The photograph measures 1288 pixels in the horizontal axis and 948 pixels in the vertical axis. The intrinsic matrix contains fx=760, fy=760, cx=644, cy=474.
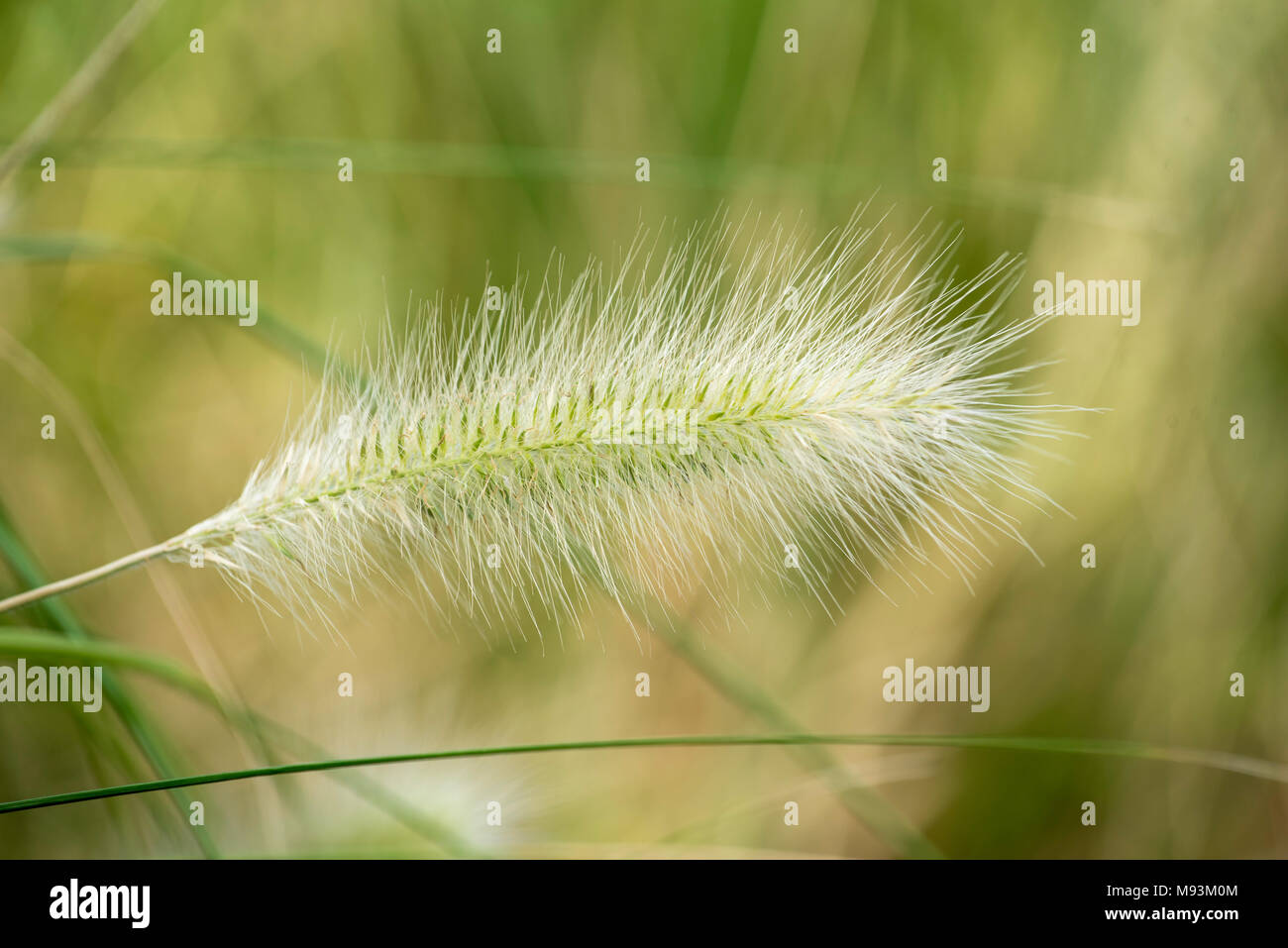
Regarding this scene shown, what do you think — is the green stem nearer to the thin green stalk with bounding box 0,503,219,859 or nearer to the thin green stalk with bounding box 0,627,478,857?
the thin green stalk with bounding box 0,627,478,857

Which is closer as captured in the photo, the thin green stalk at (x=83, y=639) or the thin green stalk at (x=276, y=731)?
the thin green stalk at (x=276, y=731)

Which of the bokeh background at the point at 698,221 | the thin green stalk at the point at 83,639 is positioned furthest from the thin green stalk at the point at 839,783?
the thin green stalk at the point at 83,639

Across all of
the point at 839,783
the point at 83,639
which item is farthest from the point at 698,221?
the point at 83,639

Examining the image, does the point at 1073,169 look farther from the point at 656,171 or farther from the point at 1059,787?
the point at 1059,787

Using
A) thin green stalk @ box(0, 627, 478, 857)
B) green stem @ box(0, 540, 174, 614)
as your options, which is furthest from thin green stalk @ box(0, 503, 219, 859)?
green stem @ box(0, 540, 174, 614)

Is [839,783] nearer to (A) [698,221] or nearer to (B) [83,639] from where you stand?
(A) [698,221]

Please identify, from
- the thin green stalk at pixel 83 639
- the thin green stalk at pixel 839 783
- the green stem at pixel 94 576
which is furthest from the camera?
the thin green stalk at pixel 839 783

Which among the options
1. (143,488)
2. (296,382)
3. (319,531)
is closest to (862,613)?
(319,531)

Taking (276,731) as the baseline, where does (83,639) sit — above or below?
above

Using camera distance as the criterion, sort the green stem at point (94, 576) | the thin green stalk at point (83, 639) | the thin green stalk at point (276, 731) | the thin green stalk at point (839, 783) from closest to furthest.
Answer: the green stem at point (94, 576) → the thin green stalk at point (276, 731) → the thin green stalk at point (83, 639) → the thin green stalk at point (839, 783)

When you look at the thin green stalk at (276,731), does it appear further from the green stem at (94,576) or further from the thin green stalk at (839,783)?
the thin green stalk at (839,783)
